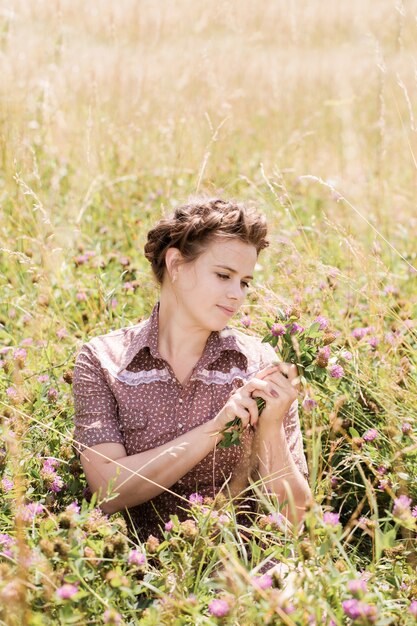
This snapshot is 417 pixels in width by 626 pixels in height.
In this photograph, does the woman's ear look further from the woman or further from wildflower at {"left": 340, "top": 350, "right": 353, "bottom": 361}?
wildflower at {"left": 340, "top": 350, "right": 353, "bottom": 361}

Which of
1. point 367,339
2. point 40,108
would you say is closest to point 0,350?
point 367,339

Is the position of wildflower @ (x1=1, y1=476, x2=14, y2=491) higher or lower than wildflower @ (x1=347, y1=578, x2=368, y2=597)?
lower

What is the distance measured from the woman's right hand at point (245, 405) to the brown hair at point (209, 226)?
446 mm

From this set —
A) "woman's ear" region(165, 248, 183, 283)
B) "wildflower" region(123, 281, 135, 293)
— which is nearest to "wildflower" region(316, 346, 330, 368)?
"woman's ear" region(165, 248, 183, 283)

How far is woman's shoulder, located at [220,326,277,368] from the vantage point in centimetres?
234

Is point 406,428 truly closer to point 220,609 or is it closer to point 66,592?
point 220,609

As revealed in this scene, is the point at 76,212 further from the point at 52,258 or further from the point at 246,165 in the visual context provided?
the point at 246,165

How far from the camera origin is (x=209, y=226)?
2.30 meters

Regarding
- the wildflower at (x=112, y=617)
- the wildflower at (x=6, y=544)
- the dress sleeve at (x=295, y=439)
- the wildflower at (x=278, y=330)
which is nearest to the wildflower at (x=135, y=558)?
the wildflower at (x=112, y=617)

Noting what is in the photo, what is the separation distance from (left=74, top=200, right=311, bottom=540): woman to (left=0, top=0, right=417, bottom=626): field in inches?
5.0

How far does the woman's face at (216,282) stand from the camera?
7.29 ft

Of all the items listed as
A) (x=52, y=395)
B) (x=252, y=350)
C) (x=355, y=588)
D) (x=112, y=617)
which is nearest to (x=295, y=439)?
(x=252, y=350)

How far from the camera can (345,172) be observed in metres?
4.55

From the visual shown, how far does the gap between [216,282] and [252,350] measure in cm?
25
